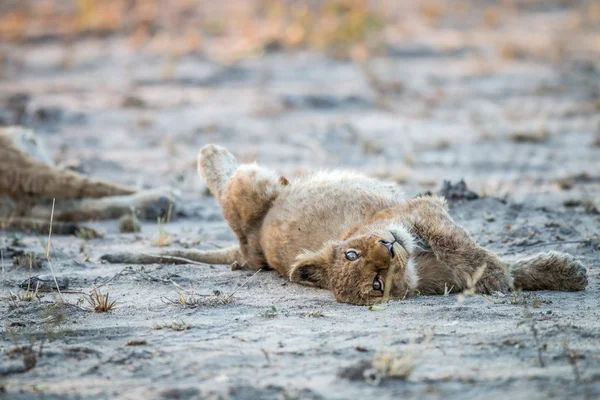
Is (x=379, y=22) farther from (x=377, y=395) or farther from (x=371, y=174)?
(x=377, y=395)

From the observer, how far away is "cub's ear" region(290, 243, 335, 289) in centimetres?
517

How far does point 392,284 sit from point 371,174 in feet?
13.5

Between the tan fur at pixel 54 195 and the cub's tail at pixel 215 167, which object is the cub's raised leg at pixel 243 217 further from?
the tan fur at pixel 54 195

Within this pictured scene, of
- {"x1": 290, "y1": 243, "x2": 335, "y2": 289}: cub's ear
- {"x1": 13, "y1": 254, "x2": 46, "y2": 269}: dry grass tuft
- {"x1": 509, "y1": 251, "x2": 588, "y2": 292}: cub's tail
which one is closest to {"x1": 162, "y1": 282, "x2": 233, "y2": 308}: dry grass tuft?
{"x1": 290, "y1": 243, "x2": 335, "y2": 289}: cub's ear

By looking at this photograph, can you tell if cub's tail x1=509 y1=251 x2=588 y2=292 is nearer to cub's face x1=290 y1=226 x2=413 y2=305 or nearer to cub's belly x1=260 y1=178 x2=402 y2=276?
cub's face x1=290 y1=226 x2=413 y2=305

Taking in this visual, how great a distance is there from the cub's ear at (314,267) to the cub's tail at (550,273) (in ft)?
3.76

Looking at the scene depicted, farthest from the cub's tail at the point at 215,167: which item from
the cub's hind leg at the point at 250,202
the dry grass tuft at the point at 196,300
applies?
the dry grass tuft at the point at 196,300

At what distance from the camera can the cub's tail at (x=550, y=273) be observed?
5176 mm

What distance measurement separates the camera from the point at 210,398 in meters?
3.45

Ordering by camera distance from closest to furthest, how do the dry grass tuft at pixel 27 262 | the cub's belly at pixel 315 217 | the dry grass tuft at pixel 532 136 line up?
the cub's belly at pixel 315 217
the dry grass tuft at pixel 27 262
the dry grass tuft at pixel 532 136

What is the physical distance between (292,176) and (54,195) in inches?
100

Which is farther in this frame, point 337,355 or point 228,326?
point 228,326

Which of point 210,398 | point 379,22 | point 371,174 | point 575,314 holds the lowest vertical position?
point 210,398

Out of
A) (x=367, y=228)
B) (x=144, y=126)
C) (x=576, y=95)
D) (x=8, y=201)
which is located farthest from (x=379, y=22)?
(x=367, y=228)
